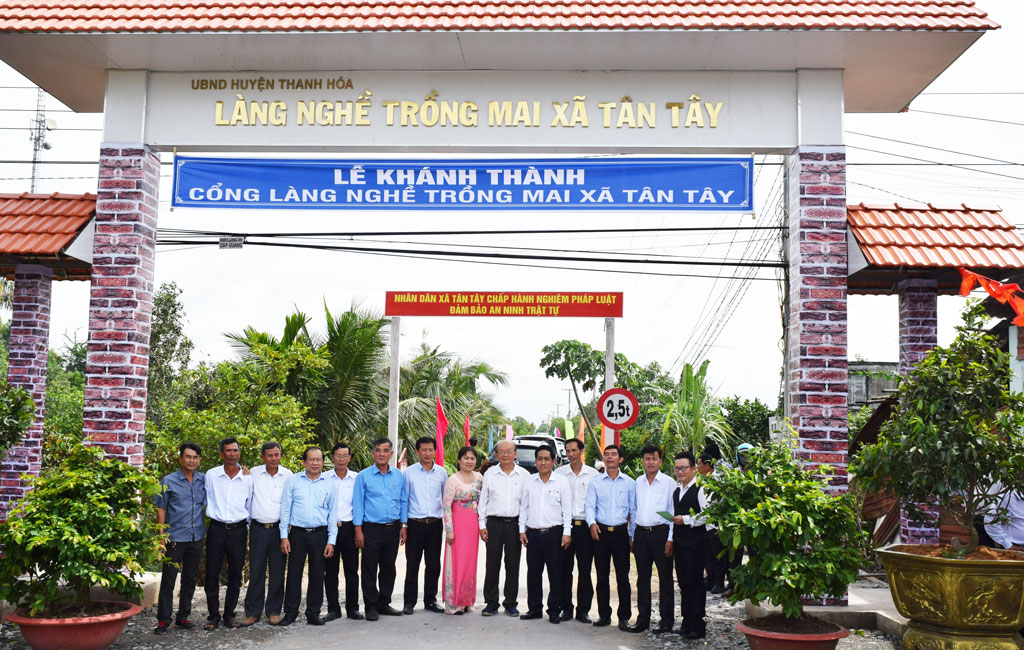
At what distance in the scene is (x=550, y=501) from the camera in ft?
26.2

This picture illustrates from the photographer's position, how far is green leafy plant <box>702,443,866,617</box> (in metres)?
6.30

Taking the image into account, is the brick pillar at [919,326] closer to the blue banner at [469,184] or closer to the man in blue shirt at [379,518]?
the blue banner at [469,184]

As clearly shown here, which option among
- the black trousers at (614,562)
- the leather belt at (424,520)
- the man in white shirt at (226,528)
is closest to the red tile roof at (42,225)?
the man in white shirt at (226,528)

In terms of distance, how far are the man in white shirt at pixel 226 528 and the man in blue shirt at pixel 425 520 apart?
1450 mm

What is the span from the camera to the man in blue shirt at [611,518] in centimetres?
777

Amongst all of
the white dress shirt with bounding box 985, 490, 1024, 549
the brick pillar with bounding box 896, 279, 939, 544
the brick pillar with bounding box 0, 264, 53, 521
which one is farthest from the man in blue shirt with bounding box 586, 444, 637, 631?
the brick pillar with bounding box 0, 264, 53, 521

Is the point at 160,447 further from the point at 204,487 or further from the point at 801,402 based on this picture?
the point at 801,402

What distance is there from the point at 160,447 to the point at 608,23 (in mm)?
6269

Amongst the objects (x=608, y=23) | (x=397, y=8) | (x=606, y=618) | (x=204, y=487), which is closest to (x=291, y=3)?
(x=397, y=8)

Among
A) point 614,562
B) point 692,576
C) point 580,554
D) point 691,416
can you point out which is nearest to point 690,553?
point 692,576

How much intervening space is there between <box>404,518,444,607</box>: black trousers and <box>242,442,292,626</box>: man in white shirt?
1.10m

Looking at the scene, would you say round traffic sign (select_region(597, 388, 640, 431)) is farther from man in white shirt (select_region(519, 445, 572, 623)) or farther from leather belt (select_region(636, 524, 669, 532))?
leather belt (select_region(636, 524, 669, 532))

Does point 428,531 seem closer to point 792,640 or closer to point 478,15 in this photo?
point 792,640

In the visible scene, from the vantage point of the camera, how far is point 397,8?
775cm
